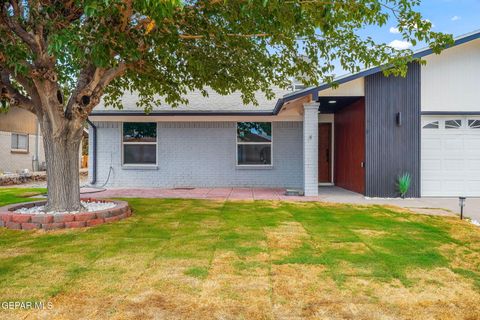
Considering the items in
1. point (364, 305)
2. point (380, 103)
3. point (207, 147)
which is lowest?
point (364, 305)

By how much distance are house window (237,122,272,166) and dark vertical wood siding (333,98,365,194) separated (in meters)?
2.54

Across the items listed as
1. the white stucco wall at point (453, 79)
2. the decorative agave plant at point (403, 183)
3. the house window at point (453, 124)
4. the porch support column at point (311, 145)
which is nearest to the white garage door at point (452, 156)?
the house window at point (453, 124)

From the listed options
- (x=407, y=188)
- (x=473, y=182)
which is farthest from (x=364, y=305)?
(x=473, y=182)

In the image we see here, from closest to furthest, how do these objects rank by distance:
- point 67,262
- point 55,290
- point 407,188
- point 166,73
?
point 55,290 → point 67,262 → point 166,73 → point 407,188

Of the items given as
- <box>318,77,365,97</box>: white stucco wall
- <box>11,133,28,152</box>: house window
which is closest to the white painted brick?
<box>318,77,365,97</box>: white stucco wall

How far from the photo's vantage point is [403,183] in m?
9.99

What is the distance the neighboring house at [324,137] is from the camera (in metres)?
10.2

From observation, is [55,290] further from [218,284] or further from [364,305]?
[364,305]

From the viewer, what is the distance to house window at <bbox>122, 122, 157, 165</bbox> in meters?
13.3

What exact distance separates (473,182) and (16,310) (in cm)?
1150

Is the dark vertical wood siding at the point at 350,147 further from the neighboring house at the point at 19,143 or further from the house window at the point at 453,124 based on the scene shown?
the neighboring house at the point at 19,143

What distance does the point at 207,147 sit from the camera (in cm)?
1315

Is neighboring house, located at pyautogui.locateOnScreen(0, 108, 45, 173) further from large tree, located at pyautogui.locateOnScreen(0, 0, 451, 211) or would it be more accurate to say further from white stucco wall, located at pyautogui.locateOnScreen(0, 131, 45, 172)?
large tree, located at pyautogui.locateOnScreen(0, 0, 451, 211)

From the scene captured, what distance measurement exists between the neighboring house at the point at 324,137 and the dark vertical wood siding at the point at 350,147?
0.03 meters
